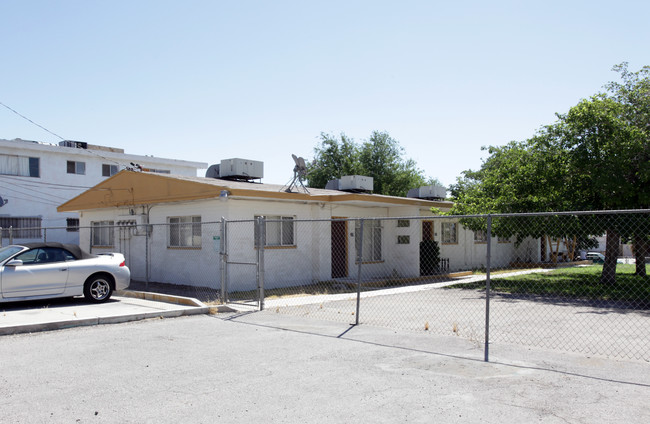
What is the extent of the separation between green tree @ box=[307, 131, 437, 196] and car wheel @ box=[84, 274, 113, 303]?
87.6 ft

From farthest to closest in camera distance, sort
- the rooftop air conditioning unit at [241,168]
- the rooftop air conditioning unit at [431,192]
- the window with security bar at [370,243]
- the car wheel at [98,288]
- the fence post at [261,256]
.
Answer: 1. the rooftop air conditioning unit at [431,192]
2. the window with security bar at [370,243]
3. the rooftop air conditioning unit at [241,168]
4. the car wheel at [98,288]
5. the fence post at [261,256]

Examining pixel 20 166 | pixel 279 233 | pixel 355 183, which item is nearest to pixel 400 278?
pixel 355 183

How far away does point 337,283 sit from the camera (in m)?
16.7

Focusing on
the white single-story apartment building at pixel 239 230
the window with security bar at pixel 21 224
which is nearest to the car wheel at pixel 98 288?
the white single-story apartment building at pixel 239 230

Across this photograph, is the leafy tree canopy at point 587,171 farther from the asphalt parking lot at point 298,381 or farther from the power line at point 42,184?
the power line at point 42,184

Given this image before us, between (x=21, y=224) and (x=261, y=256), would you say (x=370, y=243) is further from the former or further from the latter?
(x=21, y=224)

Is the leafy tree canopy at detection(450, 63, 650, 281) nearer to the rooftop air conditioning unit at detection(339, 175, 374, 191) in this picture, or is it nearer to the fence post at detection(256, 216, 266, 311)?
the rooftop air conditioning unit at detection(339, 175, 374, 191)

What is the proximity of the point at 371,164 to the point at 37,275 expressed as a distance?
30.4 m

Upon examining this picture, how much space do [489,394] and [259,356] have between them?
10.2ft

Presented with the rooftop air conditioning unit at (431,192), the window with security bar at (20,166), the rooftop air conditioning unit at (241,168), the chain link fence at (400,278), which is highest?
the window with security bar at (20,166)

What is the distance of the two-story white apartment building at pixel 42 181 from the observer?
1066 inches

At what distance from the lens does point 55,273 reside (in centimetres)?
1166

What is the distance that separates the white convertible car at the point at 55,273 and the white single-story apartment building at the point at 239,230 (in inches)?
72.7

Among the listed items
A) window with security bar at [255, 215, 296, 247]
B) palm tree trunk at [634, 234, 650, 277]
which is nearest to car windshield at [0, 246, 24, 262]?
window with security bar at [255, 215, 296, 247]
